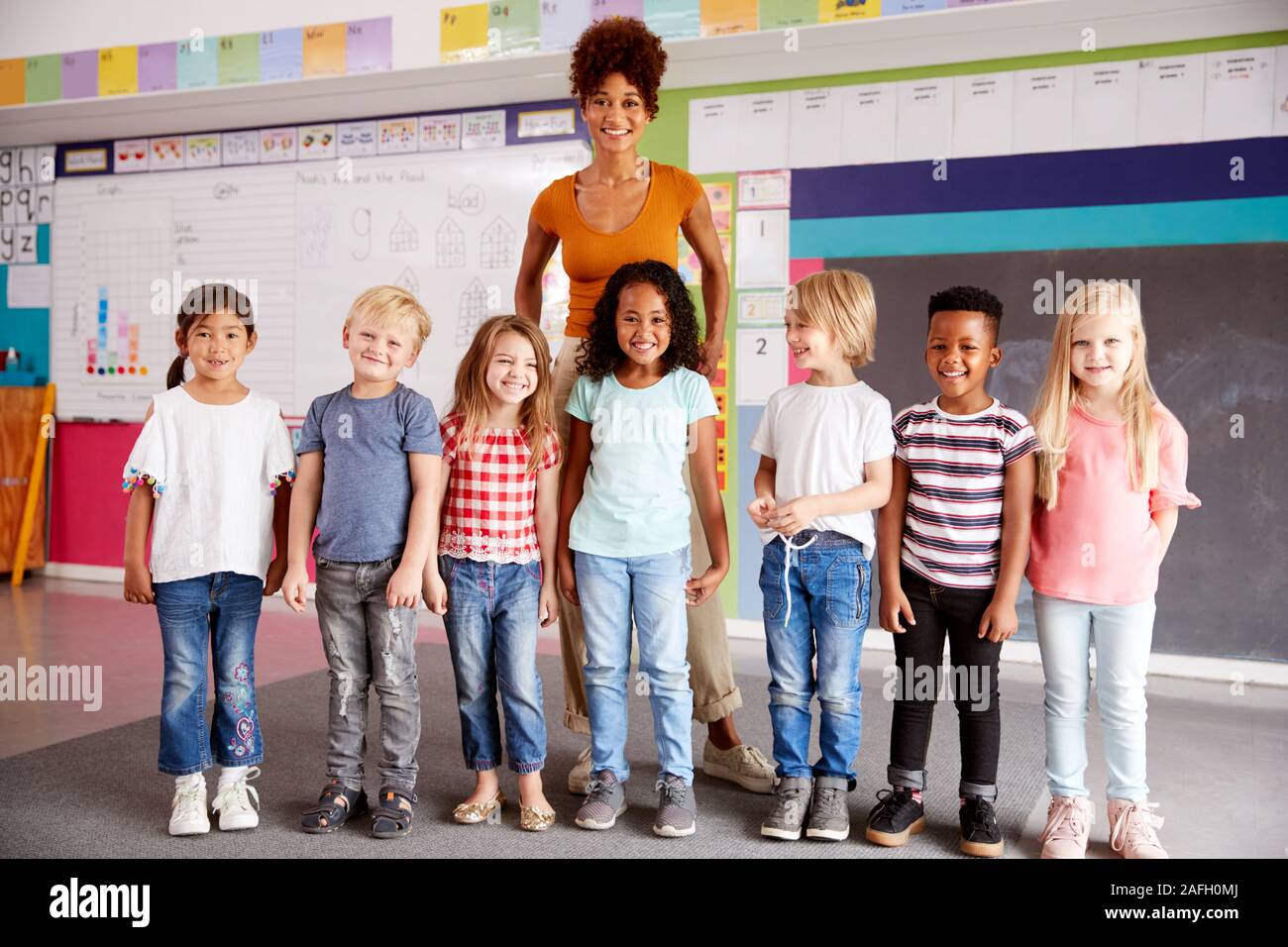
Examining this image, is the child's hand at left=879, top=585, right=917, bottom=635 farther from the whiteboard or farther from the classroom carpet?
the whiteboard

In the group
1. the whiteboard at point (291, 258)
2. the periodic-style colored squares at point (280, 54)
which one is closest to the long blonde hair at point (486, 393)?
the whiteboard at point (291, 258)

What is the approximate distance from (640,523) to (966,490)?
60 cm

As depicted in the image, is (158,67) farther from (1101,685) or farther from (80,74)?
(1101,685)

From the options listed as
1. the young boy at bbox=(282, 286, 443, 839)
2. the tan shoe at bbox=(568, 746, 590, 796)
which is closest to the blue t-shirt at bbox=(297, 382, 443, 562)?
the young boy at bbox=(282, 286, 443, 839)

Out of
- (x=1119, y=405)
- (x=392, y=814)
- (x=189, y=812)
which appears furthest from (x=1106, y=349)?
(x=189, y=812)

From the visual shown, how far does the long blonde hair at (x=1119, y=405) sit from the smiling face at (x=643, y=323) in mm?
717

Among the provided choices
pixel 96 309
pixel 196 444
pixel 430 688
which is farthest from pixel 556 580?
pixel 96 309

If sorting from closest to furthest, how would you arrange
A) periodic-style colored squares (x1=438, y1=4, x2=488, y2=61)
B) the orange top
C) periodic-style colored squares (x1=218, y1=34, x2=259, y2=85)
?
the orange top, periodic-style colored squares (x1=438, y1=4, x2=488, y2=61), periodic-style colored squares (x1=218, y1=34, x2=259, y2=85)

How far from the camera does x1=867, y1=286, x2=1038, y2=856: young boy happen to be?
6.56 feet

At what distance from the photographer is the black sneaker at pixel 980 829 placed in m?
1.97

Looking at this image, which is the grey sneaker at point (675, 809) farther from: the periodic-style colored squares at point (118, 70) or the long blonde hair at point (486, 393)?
the periodic-style colored squares at point (118, 70)

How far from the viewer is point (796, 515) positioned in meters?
2.00

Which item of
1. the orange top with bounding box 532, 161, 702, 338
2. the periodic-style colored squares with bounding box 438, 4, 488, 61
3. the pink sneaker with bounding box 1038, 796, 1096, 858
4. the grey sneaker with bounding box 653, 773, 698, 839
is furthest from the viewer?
the periodic-style colored squares with bounding box 438, 4, 488, 61

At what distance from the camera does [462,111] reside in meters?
4.40
